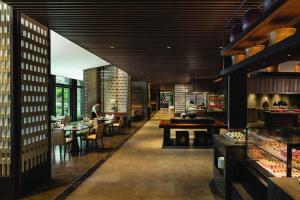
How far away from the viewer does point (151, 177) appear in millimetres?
5875

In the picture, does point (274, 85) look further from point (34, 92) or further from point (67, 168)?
point (34, 92)

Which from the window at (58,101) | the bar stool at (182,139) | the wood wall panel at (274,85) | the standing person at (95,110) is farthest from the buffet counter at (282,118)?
the window at (58,101)

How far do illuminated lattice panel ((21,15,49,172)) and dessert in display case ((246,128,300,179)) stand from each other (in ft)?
11.6

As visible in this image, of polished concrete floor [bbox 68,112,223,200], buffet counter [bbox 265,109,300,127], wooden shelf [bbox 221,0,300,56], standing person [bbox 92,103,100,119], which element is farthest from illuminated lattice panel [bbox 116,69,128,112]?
wooden shelf [bbox 221,0,300,56]

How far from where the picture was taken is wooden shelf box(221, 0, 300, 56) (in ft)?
7.13

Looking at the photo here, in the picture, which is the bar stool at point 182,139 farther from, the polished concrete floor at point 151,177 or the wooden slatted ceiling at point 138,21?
the wooden slatted ceiling at point 138,21

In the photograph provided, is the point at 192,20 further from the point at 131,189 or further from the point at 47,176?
the point at 47,176

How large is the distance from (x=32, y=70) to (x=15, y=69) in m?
0.48

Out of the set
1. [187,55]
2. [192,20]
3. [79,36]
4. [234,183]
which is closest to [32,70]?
[79,36]

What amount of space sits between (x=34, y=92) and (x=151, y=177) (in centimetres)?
281

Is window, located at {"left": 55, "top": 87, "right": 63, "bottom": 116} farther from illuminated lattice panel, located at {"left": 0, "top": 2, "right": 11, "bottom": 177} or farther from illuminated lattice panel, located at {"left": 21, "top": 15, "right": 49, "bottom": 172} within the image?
illuminated lattice panel, located at {"left": 0, "top": 2, "right": 11, "bottom": 177}

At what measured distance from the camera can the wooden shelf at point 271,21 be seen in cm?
217

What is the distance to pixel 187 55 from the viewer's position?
28.3 feet

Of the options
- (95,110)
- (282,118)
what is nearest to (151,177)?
(95,110)
